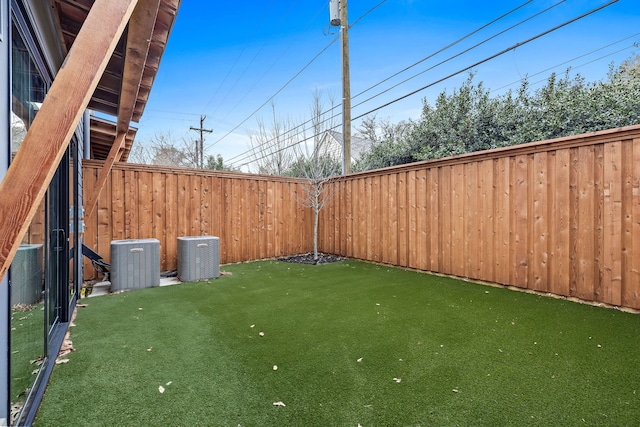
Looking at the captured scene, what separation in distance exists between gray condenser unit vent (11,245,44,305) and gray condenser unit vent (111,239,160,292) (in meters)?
2.23

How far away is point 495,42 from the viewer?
5676 millimetres

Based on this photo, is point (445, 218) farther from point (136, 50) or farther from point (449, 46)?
point (136, 50)

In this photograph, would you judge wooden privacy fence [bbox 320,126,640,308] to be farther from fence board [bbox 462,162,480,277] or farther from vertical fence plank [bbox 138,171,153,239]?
vertical fence plank [bbox 138,171,153,239]

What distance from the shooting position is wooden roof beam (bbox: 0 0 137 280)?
84cm

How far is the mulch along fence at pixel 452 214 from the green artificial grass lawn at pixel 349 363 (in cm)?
65

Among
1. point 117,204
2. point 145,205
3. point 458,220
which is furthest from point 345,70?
point 117,204

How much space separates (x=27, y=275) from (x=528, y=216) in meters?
4.93

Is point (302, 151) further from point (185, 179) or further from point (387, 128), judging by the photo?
point (387, 128)

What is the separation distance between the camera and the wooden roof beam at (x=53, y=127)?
836mm

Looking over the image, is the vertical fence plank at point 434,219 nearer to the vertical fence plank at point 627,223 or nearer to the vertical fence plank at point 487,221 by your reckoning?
the vertical fence plank at point 487,221

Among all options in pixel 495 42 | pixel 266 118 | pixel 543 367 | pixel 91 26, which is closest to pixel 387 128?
pixel 266 118

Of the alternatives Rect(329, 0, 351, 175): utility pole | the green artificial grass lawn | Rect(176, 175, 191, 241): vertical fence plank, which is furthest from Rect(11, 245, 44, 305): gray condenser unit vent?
Rect(329, 0, 351, 175): utility pole

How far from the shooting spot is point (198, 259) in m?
4.82

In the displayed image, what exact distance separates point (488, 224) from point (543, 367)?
267 cm
